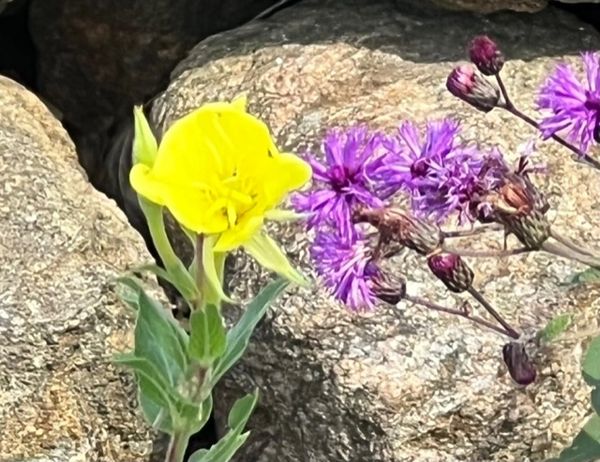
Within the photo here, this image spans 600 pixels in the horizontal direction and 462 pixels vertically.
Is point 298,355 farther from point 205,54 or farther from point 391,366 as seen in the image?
point 205,54

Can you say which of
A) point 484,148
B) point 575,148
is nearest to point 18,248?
point 484,148

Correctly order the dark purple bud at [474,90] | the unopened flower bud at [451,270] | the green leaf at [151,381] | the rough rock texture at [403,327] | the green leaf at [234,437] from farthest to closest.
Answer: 1. the rough rock texture at [403,327]
2. the dark purple bud at [474,90]
3. the unopened flower bud at [451,270]
4. the green leaf at [234,437]
5. the green leaf at [151,381]

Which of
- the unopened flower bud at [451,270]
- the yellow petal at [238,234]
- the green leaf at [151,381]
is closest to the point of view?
the yellow petal at [238,234]

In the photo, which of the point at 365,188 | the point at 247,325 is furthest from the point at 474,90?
the point at 247,325

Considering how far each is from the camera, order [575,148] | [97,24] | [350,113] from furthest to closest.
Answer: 1. [97,24]
2. [350,113]
3. [575,148]

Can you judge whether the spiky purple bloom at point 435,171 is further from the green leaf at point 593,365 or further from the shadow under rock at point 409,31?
the shadow under rock at point 409,31

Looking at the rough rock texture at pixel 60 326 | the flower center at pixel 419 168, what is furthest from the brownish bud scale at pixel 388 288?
the rough rock texture at pixel 60 326

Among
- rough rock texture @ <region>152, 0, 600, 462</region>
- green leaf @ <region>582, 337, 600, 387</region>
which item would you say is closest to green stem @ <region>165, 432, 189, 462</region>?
green leaf @ <region>582, 337, 600, 387</region>

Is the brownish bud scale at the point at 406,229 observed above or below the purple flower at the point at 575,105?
below
